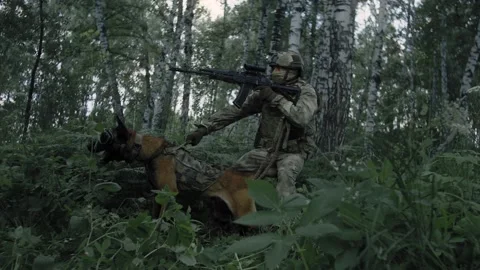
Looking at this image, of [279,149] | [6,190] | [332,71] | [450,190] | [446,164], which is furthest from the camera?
[332,71]

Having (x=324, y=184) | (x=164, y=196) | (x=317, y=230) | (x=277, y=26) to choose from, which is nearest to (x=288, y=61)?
(x=164, y=196)

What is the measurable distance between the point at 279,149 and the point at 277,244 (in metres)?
3.37

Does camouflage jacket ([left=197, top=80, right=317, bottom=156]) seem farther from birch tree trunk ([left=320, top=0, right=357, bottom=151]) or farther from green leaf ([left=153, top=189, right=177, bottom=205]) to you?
birch tree trunk ([left=320, top=0, right=357, bottom=151])

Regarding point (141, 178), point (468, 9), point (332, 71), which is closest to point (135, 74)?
point (468, 9)

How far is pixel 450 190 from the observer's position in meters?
2.38

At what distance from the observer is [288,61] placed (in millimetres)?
5199

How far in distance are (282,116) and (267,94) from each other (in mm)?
323

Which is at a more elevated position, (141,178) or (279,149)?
(279,149)

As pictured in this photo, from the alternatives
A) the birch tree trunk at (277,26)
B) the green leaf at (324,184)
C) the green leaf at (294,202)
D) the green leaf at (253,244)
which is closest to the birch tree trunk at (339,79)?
the birch tree trunk at (277,26)

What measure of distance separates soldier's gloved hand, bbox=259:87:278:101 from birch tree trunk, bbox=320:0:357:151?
351 cm

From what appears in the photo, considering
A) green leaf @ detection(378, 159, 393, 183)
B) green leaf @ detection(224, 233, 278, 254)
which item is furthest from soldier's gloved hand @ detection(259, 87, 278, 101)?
green leaf @ detection(224, 233, 278, 254)

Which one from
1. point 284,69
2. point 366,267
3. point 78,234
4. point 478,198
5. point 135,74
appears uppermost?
point 135,74

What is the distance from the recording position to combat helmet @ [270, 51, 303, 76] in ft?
17.0

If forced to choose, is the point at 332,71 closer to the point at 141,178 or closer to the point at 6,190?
the point at 141,178
